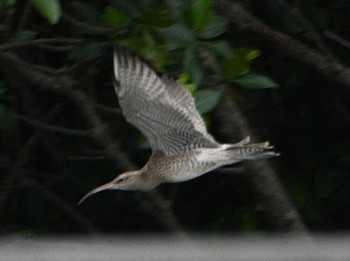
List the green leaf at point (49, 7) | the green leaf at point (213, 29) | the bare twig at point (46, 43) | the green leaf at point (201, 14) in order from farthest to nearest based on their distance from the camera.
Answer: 1. the bare twig at point (46, 43)
2. the green leaf at point (213, 29)
3. the green leaf at point (201, 14)
4. the green leaf at point (49, 7)

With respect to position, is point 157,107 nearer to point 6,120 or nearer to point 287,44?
point 6,120

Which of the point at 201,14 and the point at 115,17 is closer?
the point at 201,14

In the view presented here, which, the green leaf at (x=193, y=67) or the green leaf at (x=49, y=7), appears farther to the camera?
the green leaf at (x=193, y=67)

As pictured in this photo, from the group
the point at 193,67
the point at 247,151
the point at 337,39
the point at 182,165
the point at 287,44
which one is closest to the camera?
the point at 193,67

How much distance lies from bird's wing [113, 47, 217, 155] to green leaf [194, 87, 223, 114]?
0.04m

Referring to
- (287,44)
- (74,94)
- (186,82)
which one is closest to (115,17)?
(186,82)

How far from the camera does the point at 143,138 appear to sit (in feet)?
14.3

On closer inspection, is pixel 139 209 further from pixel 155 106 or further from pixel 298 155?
pixel 155 106

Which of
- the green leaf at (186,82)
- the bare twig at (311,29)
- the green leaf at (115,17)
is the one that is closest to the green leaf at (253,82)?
the green leaf at (186,82)

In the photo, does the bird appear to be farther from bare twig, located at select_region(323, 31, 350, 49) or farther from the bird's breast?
bare twig, located at select_region(323, 31, 350, 49)

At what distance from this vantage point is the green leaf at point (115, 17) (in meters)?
3.88

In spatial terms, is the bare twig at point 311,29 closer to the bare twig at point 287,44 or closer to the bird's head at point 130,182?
the bare twig at point 287,44

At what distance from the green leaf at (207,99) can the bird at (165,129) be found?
1.8 inches

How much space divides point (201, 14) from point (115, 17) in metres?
0.34
